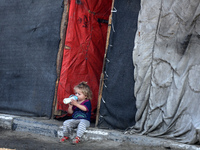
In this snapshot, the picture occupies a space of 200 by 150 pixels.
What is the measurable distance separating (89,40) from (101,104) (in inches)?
62.1

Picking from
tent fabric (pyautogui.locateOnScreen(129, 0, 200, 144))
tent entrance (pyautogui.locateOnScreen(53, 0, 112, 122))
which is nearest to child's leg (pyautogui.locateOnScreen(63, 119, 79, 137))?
tent entrance (pyautogui.locateOnScreen(53, 0, 112, 122))

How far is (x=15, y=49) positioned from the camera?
6156mm

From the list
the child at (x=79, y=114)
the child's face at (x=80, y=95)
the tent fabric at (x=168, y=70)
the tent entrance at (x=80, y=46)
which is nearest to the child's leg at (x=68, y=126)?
the child at (x=79, y=114)

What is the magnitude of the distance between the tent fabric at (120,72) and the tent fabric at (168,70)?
0.45ft

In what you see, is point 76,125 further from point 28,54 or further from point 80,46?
point 28,54

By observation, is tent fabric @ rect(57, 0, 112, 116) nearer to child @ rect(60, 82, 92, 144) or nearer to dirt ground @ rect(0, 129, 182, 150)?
child @ rect(60, 82, 92, 144)

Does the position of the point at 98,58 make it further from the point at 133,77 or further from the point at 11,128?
the point at 11,128

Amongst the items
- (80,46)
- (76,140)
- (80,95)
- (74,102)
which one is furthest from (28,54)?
(76,140)

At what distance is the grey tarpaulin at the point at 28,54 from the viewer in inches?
226

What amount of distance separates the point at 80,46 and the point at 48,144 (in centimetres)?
213

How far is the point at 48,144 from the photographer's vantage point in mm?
4586

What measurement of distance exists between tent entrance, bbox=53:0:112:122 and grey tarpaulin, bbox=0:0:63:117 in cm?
15

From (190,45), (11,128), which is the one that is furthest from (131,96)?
(11,128)

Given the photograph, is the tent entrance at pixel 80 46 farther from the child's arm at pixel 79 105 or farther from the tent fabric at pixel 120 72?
the tent fabric at pixel 120 72
